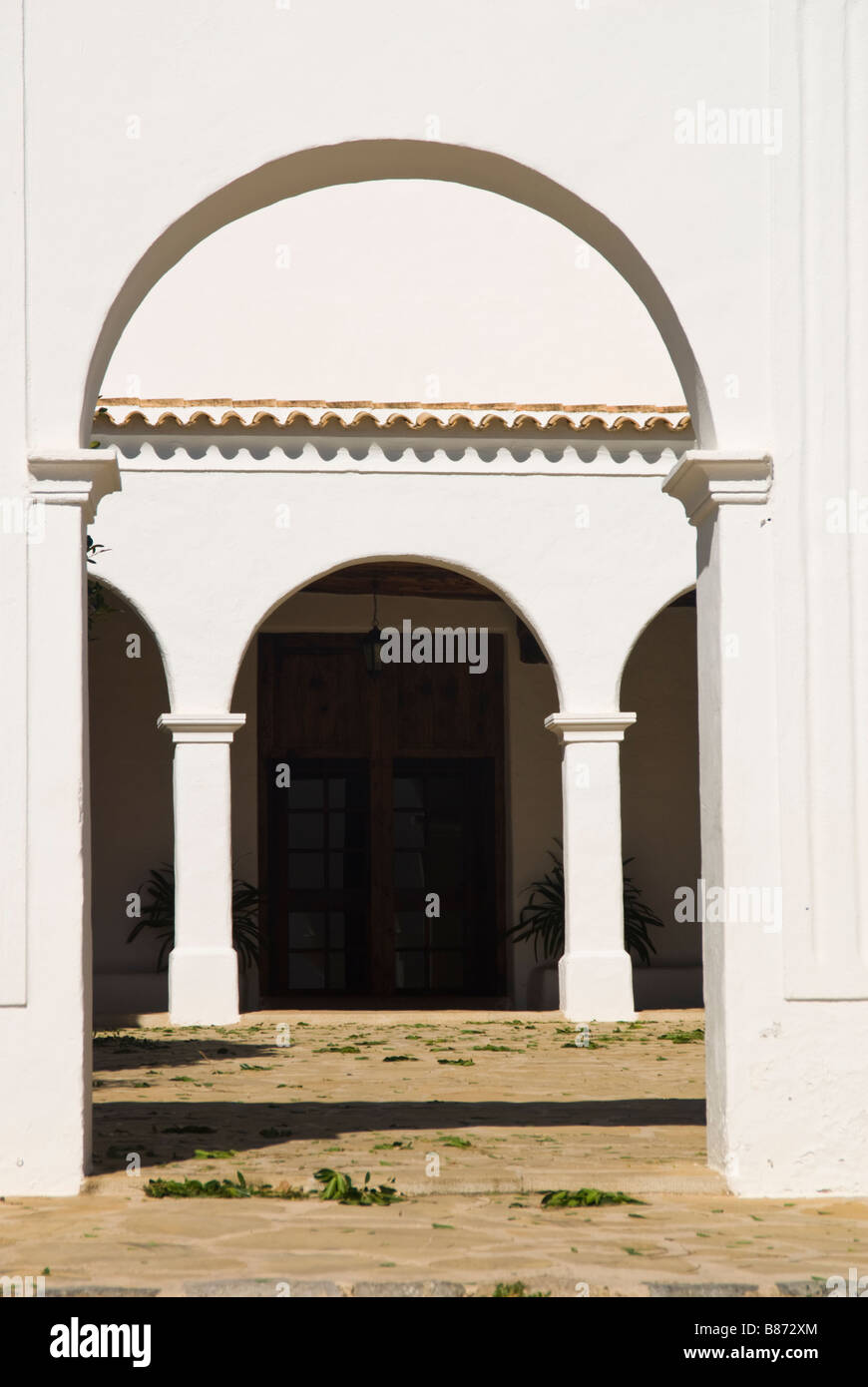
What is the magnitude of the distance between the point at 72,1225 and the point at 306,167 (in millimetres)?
3653

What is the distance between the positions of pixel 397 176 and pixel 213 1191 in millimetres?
3670

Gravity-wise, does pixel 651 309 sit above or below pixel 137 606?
above

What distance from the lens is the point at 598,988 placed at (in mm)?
12117

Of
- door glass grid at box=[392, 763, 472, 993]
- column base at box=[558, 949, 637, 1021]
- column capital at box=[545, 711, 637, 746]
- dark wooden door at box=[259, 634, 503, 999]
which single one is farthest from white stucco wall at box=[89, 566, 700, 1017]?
column capital at box=[545, 711, 637, 746]

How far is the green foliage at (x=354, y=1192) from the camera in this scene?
203 inches

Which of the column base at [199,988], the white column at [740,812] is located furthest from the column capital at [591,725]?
the white column at [740,812]

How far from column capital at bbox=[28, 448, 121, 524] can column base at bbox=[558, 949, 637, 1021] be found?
749cm

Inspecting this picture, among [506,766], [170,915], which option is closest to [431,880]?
[506,766]

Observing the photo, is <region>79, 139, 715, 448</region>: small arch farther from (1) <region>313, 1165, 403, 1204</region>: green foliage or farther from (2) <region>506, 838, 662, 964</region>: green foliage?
(2) <region>506, 838, 662, 964</region>: green foliage

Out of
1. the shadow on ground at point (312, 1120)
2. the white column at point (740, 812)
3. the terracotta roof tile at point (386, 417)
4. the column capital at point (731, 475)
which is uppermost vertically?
the terracotta roof tile at point (386, 417)

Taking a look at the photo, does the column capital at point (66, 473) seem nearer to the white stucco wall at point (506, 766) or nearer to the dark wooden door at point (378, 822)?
the white stucco wall at point (506, 766)

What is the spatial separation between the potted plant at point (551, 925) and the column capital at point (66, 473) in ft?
28.4

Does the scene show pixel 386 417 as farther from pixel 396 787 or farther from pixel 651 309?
pixel 651 309

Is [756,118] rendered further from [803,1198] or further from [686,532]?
[686,532]
